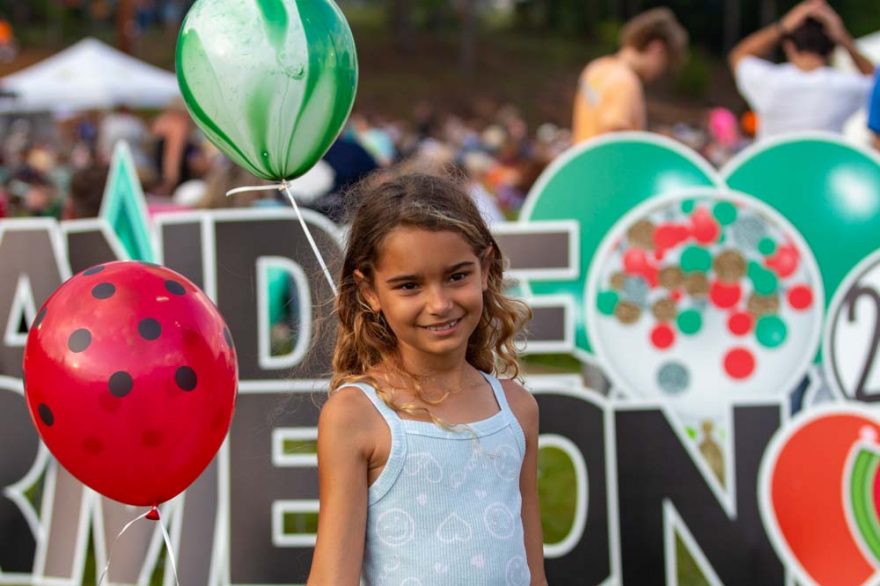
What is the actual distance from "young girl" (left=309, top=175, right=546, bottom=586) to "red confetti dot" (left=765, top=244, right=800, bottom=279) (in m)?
1.77

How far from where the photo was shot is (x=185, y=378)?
2502mm

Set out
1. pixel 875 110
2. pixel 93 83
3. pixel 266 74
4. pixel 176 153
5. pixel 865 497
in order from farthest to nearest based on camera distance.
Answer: pixel 93 83
pixel 176 153
pixel 875 110
pixel 865 497
pixel 266 74

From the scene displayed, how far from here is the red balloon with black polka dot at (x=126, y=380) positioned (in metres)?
2.44

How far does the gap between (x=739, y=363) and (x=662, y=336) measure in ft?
0.81

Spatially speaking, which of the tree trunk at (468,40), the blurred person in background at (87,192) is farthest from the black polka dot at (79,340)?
the tree trunk at (468,40)

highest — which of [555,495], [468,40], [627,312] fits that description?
[468,40]

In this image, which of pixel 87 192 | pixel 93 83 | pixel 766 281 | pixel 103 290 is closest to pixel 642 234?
pixel 766 281

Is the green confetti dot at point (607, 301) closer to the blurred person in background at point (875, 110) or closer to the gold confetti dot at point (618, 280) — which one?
the gold confetti dot at point (618, 280)

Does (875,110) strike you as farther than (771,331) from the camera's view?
Yes

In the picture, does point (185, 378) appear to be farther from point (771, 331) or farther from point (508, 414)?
point (771, 331)

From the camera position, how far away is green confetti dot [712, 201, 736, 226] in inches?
153

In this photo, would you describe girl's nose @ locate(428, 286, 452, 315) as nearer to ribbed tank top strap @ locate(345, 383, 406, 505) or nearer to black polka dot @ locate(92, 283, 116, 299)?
ribbed tank top strap @ locate(345, 383, 406, 505)

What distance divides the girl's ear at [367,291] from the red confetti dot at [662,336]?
1746mm

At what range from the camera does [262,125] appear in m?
2.73
